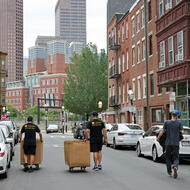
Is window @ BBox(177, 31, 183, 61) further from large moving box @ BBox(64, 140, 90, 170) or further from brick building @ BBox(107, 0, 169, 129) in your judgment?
large moving box @ BBox(64, 140, 90, 170)

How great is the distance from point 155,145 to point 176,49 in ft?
34.9

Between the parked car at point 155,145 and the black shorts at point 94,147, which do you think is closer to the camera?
the black shorts at point 94,147

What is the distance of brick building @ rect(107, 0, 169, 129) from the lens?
114 ft

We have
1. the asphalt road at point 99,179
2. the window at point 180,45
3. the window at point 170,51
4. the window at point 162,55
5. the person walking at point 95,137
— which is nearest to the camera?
the asphalt road at point 99,179

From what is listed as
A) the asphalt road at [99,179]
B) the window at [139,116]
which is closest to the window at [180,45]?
the asphalt road at [99,179]

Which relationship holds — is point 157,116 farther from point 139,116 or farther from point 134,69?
point 134,69

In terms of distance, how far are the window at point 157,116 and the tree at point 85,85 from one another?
80.1 ft

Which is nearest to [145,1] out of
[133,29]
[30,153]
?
Result: [133,29]

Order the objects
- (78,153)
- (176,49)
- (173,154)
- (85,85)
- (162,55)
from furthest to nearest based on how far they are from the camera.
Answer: (85,85) → (162,55) → (176,49) → (78,153) → (173,154)

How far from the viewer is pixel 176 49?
2517 cm

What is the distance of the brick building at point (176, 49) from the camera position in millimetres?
23359

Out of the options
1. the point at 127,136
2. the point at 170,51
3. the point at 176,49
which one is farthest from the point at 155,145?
the point at 170,51

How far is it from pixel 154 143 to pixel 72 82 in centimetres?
4474

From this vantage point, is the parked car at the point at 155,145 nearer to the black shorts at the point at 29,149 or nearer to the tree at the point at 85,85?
the black shorts at the point at 29,149
